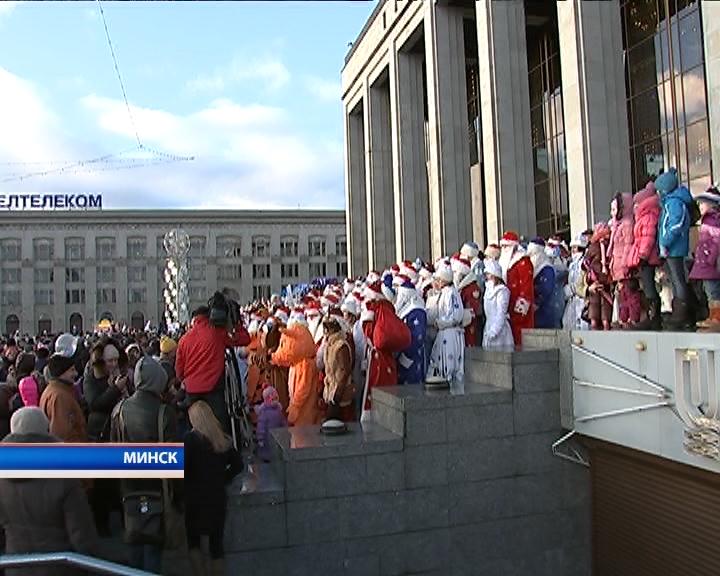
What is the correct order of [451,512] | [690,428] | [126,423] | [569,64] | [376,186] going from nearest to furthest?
[126,423] → [690,428] → [451,512] → [569,64] → [376,186]

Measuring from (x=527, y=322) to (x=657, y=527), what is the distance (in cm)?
328

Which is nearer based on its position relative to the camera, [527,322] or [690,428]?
[690,428]

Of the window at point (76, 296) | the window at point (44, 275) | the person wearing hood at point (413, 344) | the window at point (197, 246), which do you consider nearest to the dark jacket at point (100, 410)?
the person wearing hood at point (413, 344)

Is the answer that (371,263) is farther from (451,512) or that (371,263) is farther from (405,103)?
(451,512)

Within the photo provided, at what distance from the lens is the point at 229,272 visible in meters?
76.9

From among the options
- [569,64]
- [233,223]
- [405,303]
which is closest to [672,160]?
[569,64]

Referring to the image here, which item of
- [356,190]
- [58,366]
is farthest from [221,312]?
[356,190]

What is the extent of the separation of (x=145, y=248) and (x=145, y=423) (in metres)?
73.4

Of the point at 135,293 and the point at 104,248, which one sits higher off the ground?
the point at 104,248

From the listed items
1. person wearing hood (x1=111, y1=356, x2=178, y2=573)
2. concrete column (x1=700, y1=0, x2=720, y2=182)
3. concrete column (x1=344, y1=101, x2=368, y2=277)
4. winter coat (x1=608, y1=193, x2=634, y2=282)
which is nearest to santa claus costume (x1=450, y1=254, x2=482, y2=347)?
winter coat (x1=608, y1=193, x2=634, y2=282)

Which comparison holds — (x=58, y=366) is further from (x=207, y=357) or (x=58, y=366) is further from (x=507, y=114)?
(x=507, y=114)

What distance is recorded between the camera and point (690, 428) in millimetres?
5383

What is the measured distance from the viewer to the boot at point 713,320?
18.6ft
